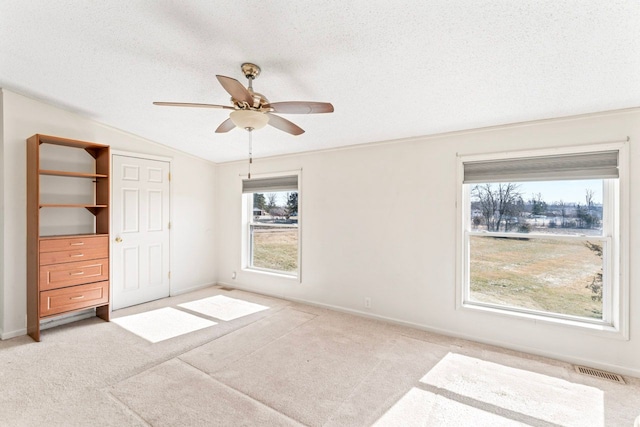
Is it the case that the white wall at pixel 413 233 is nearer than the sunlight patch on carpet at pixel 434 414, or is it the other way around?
the sunlight patch on carpet at pixel 434 414

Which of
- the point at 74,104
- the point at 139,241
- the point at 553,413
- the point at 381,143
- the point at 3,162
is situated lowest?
the point at 553,413

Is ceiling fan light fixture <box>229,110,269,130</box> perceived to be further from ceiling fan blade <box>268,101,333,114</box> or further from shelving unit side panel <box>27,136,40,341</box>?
shelving unit side panel <box>27,136,40,341</box>

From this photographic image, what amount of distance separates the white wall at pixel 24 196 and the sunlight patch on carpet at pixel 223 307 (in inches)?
28.3

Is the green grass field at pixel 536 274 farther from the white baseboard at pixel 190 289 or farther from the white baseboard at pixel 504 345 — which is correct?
the white baseboard at pixel 190 289

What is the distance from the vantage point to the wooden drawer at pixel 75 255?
2963mm

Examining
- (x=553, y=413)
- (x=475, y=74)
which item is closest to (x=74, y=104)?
(x=475, y=74)

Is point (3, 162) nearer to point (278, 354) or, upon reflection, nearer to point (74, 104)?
point (74, 104)

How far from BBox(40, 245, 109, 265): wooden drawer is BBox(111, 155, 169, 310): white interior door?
520 millimetres

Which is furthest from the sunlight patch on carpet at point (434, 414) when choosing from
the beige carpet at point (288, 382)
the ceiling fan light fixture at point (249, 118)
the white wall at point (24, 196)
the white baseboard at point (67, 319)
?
the white wall at point (24, 196)

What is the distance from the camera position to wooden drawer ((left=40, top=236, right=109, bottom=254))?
2.96 meters

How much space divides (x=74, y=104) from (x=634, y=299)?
224 inches

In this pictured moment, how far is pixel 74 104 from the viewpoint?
319 cm

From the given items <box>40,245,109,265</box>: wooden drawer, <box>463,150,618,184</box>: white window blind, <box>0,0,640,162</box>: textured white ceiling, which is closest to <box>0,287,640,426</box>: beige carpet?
<box>40,245,109,265</box>: wooden drawer

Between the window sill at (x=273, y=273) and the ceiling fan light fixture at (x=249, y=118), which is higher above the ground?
the ceiling fan light fixture at (x=249, y=118)
